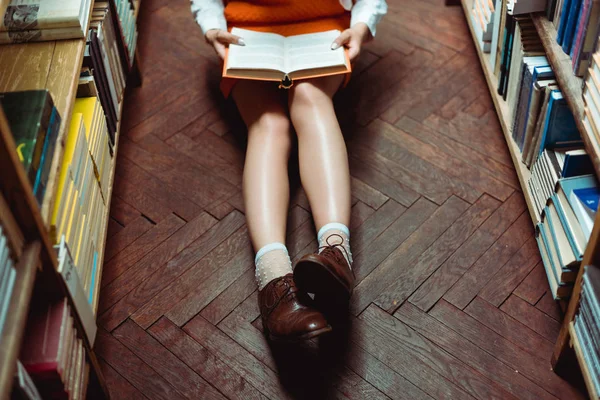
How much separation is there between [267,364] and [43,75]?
2.72ft

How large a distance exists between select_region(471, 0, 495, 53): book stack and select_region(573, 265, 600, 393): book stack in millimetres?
1135

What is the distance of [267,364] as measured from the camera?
1.56 m

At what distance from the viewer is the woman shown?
1.52 metres

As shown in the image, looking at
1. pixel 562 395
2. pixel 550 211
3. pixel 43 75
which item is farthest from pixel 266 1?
pixel 562 395

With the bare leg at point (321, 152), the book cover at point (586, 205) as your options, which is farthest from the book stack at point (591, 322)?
the bare leg at point (321, 152)

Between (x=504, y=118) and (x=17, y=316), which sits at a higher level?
(x=17, y=316)

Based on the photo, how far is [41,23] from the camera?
1.67 m

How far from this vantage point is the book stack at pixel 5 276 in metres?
1.06

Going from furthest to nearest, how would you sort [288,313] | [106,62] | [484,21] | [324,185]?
1. [484,21]
2. [106,62]
3. [324,185]
4. [288,313]

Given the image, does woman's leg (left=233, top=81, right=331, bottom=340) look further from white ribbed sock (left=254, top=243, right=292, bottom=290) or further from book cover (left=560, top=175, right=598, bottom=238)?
book cover (left=560, top=175, right=598, bottom=238)

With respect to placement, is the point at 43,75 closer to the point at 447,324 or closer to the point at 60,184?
the point at 60,184

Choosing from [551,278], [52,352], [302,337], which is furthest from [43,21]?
[551,278]

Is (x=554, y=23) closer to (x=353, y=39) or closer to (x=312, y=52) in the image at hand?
(x=353, y=39)

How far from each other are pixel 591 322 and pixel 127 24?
1.68 meters
